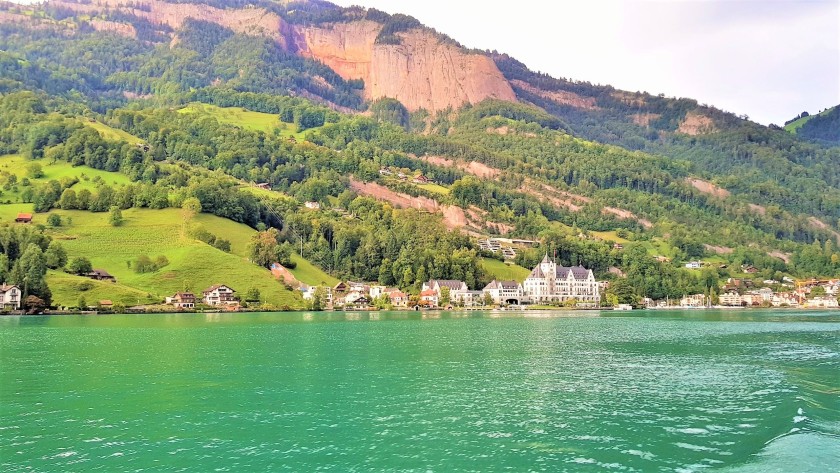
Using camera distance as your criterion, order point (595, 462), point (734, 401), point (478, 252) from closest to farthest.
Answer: point (595, 462) → point (734, 401) → point (478, 252)

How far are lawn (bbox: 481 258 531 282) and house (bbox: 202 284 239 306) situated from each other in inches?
2914

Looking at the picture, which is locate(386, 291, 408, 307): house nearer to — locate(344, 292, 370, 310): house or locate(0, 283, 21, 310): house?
locate(344, 292, 370, 310): house

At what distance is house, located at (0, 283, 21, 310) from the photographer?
4503 inches

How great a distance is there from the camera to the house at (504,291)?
557 ft

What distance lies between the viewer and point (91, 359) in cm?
5138

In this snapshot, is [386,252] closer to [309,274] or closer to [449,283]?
[449,283]

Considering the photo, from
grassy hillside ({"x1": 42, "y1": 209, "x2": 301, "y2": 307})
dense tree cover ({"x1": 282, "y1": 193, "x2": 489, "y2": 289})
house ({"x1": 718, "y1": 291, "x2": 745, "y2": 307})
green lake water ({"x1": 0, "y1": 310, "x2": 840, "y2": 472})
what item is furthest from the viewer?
house ({"x1": 718, "y1": 291, "x2": 745, "y2": 307})

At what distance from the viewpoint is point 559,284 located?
185m

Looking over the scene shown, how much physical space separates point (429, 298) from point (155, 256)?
6120 cm

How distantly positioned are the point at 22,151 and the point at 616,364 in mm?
198209

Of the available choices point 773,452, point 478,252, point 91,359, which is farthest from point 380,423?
point 478,252

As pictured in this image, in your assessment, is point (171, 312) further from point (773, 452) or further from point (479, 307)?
point (773, 452)

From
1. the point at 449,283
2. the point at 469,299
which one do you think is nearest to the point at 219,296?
the point at 449,283

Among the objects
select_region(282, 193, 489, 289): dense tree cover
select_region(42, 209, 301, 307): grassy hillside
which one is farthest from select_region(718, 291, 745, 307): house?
select_region(42, 209, 301, 307): grassy hillside
